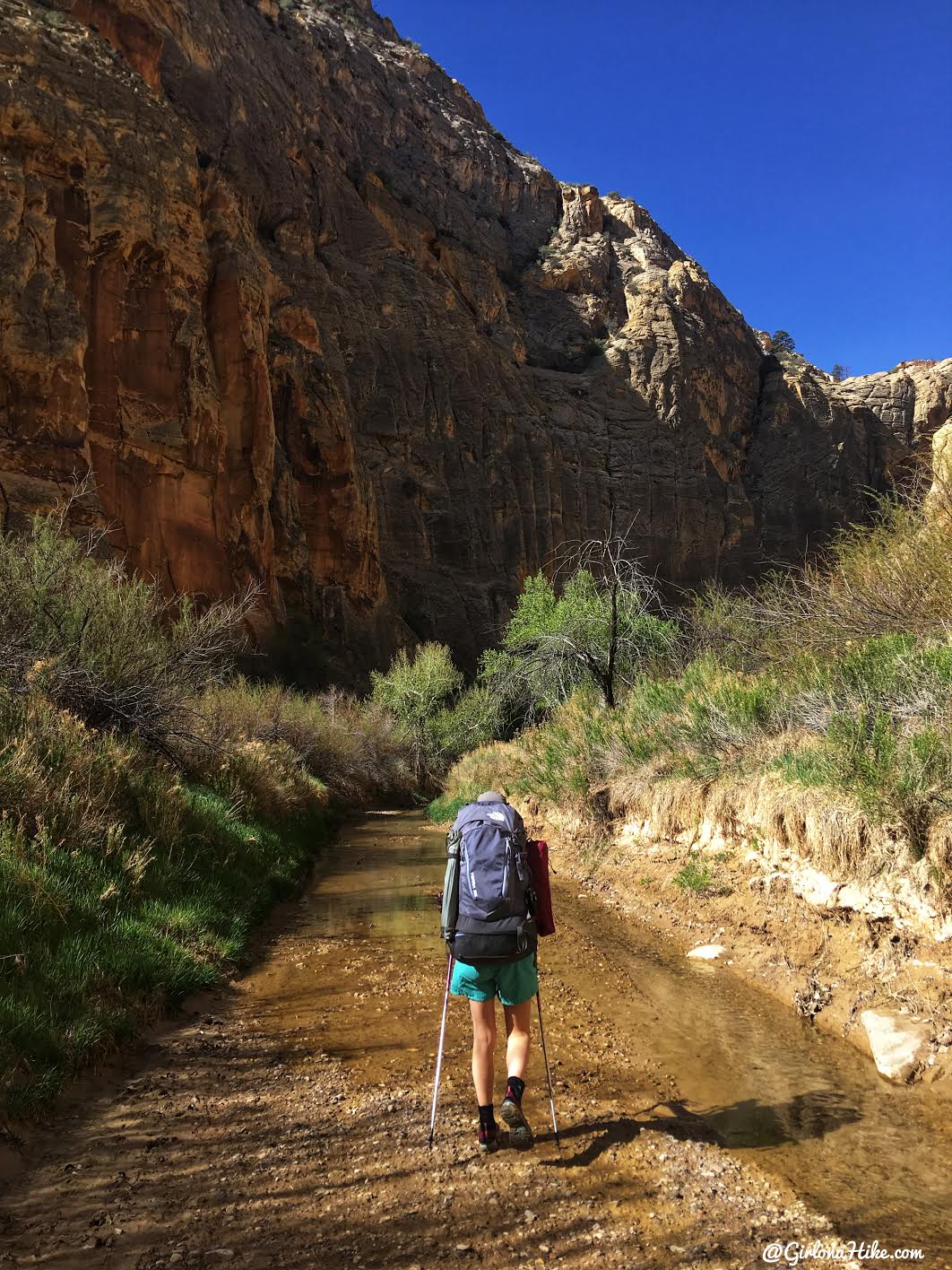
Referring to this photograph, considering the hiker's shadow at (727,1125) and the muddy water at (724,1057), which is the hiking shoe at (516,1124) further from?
the muddy water at (724,1057)

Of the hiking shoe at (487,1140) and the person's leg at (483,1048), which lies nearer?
the hiking shoe at (487,1140)

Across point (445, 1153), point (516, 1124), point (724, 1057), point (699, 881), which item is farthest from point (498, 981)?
point (699, 881)

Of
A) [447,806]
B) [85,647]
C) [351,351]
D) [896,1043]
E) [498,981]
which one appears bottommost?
[447,806]

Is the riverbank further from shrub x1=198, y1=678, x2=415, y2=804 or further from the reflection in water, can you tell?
shrub x1=198, y1=678, x2=415, y2=804

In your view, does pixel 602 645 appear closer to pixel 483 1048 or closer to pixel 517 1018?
pixel 517 1018

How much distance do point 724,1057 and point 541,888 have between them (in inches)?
76.3

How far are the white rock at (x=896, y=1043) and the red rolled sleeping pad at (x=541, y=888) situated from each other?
90.8 inches

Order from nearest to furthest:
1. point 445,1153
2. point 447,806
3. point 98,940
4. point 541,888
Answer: point 445,1153 → point 541,888 → point 98,940 → point 447,806

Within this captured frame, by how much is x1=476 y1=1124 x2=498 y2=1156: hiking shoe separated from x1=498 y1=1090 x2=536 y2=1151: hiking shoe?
10cm

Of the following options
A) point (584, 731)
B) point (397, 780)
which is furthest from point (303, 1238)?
point (397, 780)

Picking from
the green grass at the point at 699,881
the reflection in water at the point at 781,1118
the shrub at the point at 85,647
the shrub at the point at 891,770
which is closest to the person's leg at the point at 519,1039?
the reflection in water at the point at 781,1118

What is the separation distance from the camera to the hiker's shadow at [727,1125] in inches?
142

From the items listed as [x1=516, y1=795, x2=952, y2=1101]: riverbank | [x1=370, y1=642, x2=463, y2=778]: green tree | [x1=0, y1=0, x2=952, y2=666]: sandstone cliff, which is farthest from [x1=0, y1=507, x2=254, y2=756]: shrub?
[x1=370, y1=642, x2=463, y2=778]: green tree

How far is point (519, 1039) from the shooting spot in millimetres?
3900
